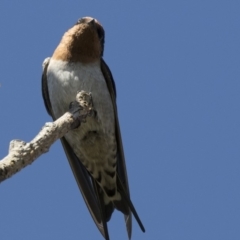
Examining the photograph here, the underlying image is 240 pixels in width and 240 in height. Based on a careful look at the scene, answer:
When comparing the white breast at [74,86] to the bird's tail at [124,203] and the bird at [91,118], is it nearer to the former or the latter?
the bird at [91,118]

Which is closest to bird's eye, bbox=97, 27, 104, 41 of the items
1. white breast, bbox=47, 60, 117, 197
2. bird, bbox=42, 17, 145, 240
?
bird, bbox=42, 17, 145, 240

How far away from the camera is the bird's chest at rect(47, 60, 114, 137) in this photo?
8.80m

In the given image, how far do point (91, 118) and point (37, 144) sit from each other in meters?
2.88

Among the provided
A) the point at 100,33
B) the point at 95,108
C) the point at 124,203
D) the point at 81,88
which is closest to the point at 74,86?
the point at 81,88

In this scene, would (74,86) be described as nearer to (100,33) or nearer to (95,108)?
(95,108)

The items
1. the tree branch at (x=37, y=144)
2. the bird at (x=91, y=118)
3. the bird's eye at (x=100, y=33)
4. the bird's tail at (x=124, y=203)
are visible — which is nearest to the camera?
the tree branch at (x=37, y=144)

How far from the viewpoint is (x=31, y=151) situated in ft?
18.6

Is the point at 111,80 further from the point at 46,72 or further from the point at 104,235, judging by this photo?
the point at 104,235

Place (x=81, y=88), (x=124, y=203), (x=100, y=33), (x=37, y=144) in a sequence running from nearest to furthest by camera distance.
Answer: (x=37, y=144) → (x=124, y=203) → (x=81, y=88) → (x=100, y=33)

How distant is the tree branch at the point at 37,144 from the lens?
5172mm

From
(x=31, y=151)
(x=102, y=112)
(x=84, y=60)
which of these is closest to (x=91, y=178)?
(x=102, y=112)

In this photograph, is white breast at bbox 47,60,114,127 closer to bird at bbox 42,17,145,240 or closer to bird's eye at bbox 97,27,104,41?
bird at bbox 42,17,145,240

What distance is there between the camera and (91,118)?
28.6 ft

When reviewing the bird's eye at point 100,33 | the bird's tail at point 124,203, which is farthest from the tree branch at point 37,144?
the bird's eye at point 100,33
